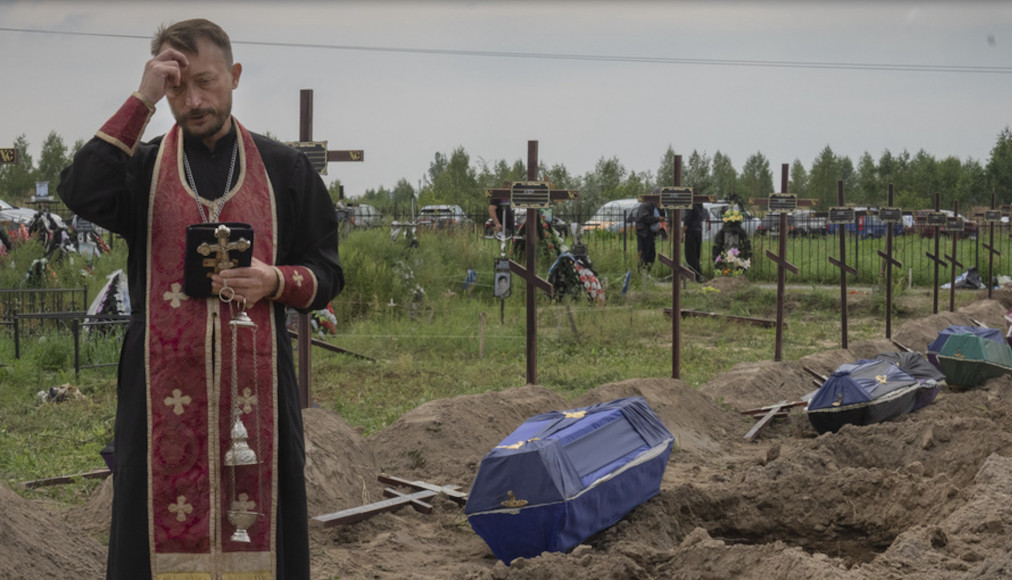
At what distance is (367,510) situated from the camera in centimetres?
654

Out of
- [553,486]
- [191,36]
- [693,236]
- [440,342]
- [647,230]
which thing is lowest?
[440,342]

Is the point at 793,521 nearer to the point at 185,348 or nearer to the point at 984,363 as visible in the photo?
the point at 185,348

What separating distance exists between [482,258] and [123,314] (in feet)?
30.9

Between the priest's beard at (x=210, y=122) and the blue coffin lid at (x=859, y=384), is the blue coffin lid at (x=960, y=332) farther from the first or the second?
the priest's beard at (x=210, y=122)

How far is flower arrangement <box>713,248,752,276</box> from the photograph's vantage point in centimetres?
2430

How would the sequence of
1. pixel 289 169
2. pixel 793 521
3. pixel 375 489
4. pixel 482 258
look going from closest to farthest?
pixel 289 169, pixel 793 521, pixel 375 489, pixel 482 258

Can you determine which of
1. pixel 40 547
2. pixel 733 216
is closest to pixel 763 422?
pixel 40 547

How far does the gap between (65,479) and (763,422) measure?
20.1ft

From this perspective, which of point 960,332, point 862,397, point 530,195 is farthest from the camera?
point 960,332

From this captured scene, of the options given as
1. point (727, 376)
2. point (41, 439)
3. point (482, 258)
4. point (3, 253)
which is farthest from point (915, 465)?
point (3, 253)

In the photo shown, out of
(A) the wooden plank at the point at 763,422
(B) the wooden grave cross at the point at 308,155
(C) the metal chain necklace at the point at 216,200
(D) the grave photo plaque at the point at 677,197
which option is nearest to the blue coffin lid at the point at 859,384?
(A) the wooden plank at the point at 763,422

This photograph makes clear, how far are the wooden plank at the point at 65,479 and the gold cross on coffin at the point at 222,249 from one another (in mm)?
4589

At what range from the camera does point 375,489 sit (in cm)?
731

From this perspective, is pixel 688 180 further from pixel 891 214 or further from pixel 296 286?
pixel 296 286
